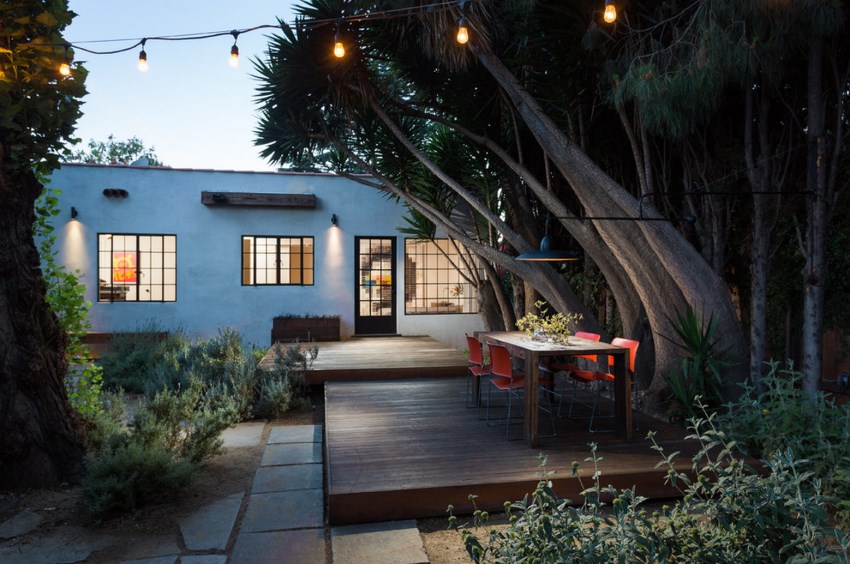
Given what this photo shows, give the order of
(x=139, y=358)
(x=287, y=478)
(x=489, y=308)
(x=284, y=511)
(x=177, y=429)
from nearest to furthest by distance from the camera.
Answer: (x=284, y=511)
(x=287, y=478)
(x=177, y=429)
(x=139, y=358)
(x=489, y=308)

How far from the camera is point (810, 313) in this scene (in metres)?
4.49

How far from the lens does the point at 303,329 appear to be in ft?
34.5

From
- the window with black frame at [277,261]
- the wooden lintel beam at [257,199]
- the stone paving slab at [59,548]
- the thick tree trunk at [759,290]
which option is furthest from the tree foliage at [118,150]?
the thick tree trunk at [759,290]

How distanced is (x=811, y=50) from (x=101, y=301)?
10710mm

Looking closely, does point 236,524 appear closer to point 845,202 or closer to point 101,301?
point 845,202

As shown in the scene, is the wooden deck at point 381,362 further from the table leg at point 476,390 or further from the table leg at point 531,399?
the table leg at point 531,399

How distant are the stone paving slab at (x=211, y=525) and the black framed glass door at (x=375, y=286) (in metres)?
7.69

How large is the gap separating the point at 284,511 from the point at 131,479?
84 centimetres

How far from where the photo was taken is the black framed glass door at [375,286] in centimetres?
1118

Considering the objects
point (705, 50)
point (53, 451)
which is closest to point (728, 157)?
point (705, 50)

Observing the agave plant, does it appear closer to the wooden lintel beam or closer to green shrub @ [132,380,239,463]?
green shrub @ [132,380,239,463]

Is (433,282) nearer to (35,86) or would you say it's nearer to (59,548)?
(35,86)

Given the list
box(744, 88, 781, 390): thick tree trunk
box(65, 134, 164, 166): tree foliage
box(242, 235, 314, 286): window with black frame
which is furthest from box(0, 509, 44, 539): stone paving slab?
box(65, 134, 164, 166): tree foliage

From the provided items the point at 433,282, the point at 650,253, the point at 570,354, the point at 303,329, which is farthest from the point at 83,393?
the point at 433,282
